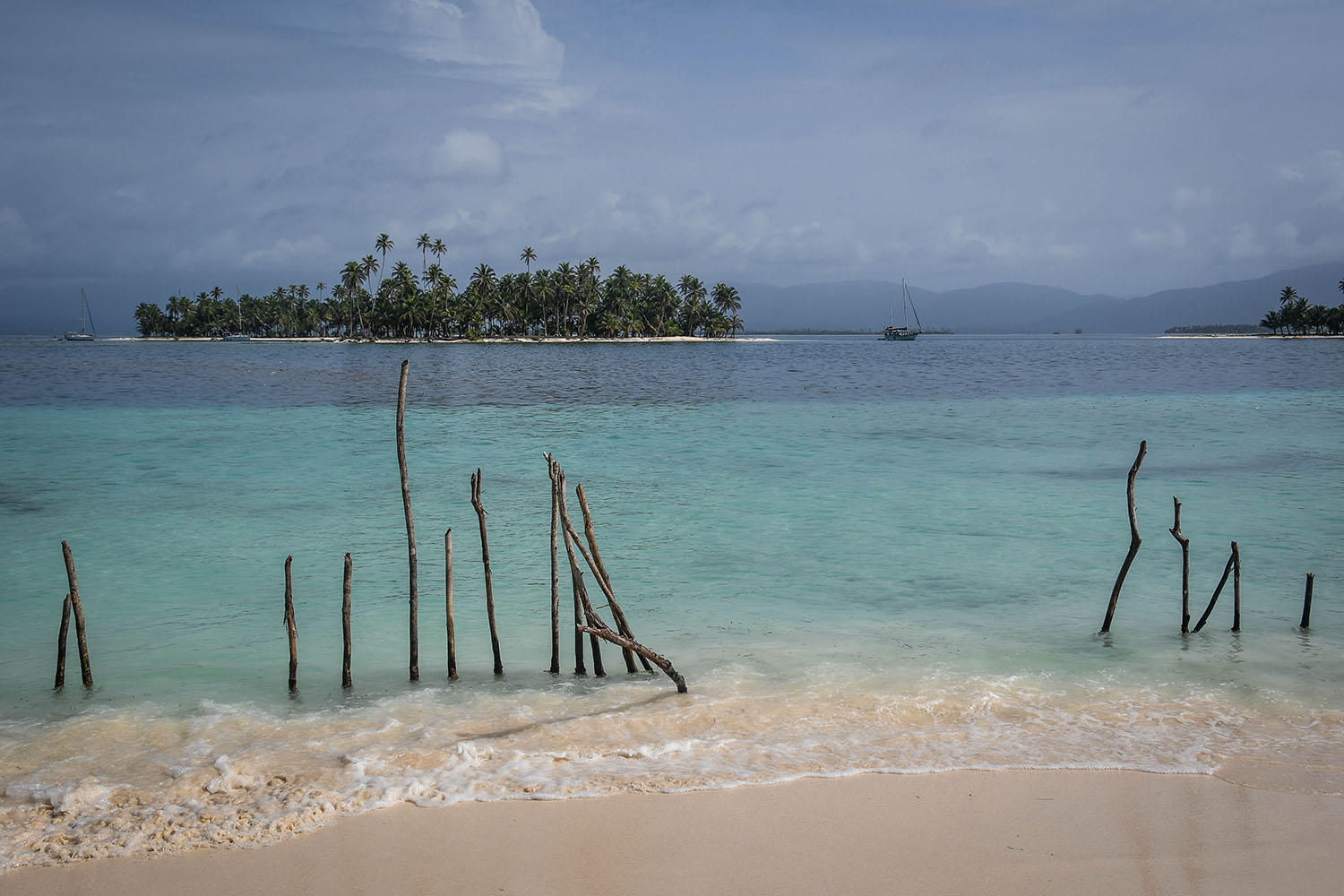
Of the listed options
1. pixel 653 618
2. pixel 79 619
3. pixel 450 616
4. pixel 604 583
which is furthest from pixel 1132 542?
pixel 79 619

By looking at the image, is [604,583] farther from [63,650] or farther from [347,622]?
[63,650]

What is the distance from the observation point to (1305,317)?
161 metres

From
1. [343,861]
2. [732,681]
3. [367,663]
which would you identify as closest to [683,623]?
[732,681]

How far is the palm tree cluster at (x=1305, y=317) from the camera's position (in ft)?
516

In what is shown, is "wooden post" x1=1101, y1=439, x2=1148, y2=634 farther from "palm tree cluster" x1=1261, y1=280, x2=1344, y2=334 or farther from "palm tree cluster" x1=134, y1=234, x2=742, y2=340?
"palm tree cluster" x1=1261, y1=280, x2=1344, y2=334

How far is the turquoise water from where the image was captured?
6973mm

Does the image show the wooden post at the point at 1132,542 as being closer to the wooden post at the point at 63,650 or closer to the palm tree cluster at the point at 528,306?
the wooden post at the point at 63,650

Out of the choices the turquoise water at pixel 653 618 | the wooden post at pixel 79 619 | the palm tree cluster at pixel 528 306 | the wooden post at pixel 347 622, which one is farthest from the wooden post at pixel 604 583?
→ the palm tree cluster at pixel 528 306

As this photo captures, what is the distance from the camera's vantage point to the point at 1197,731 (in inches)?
302

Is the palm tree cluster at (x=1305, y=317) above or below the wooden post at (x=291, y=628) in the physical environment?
above

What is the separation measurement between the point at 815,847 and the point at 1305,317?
19353cm

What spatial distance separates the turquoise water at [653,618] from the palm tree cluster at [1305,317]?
524 ft

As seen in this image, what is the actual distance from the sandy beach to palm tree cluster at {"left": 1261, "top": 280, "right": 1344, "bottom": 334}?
610 feet

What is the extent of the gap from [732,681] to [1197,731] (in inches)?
162
